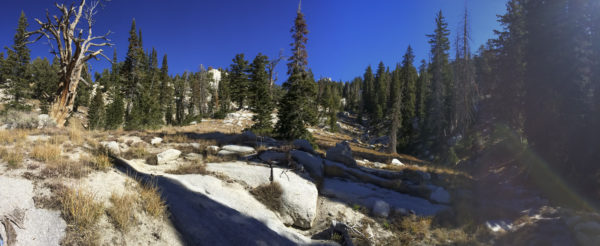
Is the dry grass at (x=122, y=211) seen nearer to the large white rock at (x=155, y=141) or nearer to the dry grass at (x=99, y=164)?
the dry grass at (x=99, y=164)

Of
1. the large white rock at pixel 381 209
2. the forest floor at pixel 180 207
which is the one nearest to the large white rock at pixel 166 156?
the forest floor at pixel 180 207

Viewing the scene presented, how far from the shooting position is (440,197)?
36.8ft

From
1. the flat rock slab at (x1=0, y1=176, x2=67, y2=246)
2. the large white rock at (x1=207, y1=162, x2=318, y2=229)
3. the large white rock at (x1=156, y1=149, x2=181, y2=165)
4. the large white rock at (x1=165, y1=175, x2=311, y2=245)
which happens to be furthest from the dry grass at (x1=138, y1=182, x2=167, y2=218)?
the large white rock at (x1=156, y1=149, x2=181, y2=165)

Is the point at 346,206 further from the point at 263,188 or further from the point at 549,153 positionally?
the point at 549,153

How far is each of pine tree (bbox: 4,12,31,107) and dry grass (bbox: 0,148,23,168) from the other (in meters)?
59.7

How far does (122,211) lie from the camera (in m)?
4.56

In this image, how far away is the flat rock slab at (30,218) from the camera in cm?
362

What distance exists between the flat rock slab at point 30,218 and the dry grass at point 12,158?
3.77 feet

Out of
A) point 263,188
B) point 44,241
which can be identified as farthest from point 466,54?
point 44,241

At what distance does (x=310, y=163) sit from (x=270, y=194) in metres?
3.69

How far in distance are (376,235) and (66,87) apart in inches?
746

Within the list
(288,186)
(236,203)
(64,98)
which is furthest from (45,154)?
(64,98)

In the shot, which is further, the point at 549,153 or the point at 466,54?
the point at 466,54

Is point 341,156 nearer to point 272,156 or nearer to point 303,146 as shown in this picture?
point 303,146
